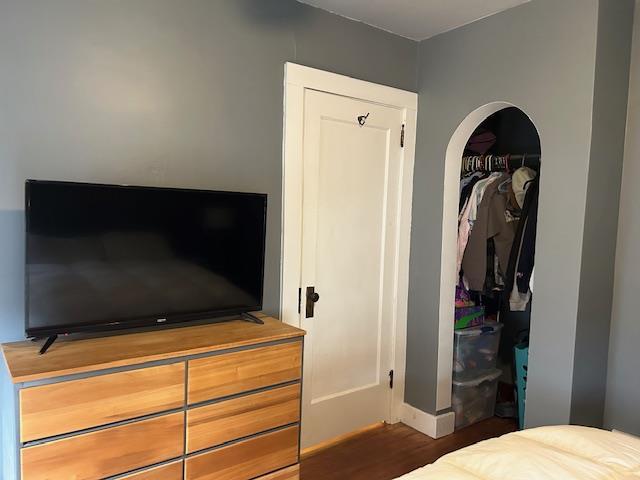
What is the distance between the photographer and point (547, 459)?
56.8 inches

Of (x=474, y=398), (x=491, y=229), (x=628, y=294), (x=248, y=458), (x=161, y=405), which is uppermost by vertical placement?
(x=491, y=229)

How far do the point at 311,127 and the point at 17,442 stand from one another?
191cm

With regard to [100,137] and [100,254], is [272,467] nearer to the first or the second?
[100,254]

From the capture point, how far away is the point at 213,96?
2357 mm

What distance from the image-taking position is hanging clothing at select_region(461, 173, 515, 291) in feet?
10.2

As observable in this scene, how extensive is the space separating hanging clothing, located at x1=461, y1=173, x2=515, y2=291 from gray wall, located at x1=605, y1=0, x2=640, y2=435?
2.26 feet

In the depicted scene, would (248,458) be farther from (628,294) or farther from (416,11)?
(416,11)

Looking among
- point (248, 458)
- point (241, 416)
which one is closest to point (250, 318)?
point (241, 416)

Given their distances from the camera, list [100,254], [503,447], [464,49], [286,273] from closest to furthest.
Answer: [503,447], [100,254], [286,273], [464,49]

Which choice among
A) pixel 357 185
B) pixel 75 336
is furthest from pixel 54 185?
pixel 357 185

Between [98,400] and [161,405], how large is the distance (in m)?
0.22

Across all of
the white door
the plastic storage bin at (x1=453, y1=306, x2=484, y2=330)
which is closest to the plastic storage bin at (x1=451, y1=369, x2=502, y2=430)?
the plastic storage bin at (x1=453, y1=306, x2=484, y2=330)

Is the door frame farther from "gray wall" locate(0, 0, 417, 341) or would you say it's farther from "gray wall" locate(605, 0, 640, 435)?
"gray wall" locate(605, 0, 640, 435)

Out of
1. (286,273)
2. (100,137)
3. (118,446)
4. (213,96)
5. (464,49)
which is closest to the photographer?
(118,446)
